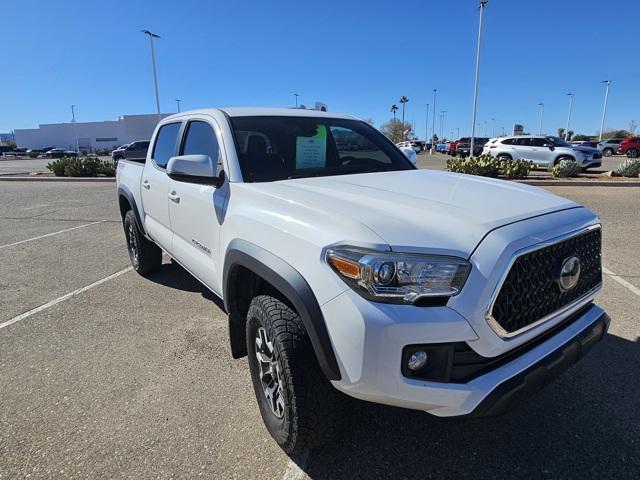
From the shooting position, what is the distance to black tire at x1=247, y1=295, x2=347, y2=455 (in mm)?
1932

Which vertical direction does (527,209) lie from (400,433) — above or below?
above

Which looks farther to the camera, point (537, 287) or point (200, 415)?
point (200, 415)

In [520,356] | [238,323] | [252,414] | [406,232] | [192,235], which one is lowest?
[252,414]

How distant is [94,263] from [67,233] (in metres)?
2.47

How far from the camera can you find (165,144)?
4.21 meters

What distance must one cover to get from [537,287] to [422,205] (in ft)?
2.07

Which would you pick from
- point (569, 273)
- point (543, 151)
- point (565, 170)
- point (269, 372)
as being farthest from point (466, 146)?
point (269, 372)

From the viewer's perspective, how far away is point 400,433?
2.37 metres

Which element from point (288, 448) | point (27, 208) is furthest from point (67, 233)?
point (288, 448)

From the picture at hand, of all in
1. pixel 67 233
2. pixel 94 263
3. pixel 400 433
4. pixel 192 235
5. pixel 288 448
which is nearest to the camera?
pixel 288 448

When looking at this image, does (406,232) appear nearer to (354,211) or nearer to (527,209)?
(354,211)

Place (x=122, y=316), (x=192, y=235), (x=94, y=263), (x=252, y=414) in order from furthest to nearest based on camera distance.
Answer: (x=94, y=263), (x=122, y=316), (x=192, y=235), (x=252, y=414)

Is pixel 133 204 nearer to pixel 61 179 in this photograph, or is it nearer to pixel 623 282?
pixel 623 282

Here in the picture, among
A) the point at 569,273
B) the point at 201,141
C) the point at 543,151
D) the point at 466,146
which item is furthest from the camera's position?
the point at 466,146
